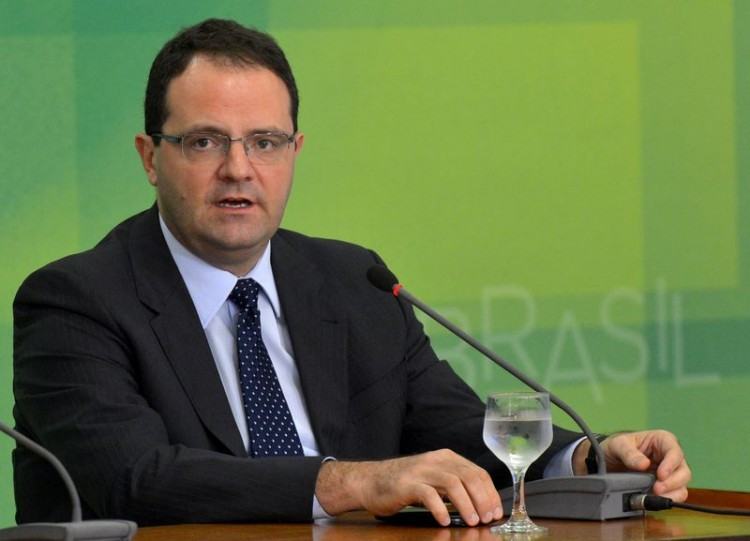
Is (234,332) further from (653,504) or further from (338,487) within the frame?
(653,504)

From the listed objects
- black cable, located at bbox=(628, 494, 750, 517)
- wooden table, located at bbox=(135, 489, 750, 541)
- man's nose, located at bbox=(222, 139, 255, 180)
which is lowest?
wooden table, located at bbox=(135, 489, 750, 541)

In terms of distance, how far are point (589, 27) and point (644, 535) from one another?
7.53 ft

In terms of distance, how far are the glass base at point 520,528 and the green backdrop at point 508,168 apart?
1.73 m

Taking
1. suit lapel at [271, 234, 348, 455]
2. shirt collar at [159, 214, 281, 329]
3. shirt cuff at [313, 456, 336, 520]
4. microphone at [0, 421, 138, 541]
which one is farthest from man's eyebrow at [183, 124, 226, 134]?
microphone at [0, 421, 138, 541]

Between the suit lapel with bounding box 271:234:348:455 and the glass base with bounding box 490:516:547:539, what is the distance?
70 cm

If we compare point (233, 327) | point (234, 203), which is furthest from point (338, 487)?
point (234, 203)

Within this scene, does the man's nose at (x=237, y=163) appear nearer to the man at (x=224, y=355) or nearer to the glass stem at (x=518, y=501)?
the man at (x=224, y=355)

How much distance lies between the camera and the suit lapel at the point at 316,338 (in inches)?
116

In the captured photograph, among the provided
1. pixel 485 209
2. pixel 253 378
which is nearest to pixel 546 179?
pixel 485 209

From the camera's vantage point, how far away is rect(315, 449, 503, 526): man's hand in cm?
230

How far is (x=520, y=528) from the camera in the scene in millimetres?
2242

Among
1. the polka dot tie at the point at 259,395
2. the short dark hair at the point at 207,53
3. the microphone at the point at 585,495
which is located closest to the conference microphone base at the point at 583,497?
the microphone at the point at 585,495

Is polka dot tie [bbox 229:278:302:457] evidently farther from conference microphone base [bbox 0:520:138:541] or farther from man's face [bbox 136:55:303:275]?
conference microphone base [bbox 0:520:138:541]

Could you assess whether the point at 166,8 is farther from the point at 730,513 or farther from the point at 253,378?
the point at 730,513
